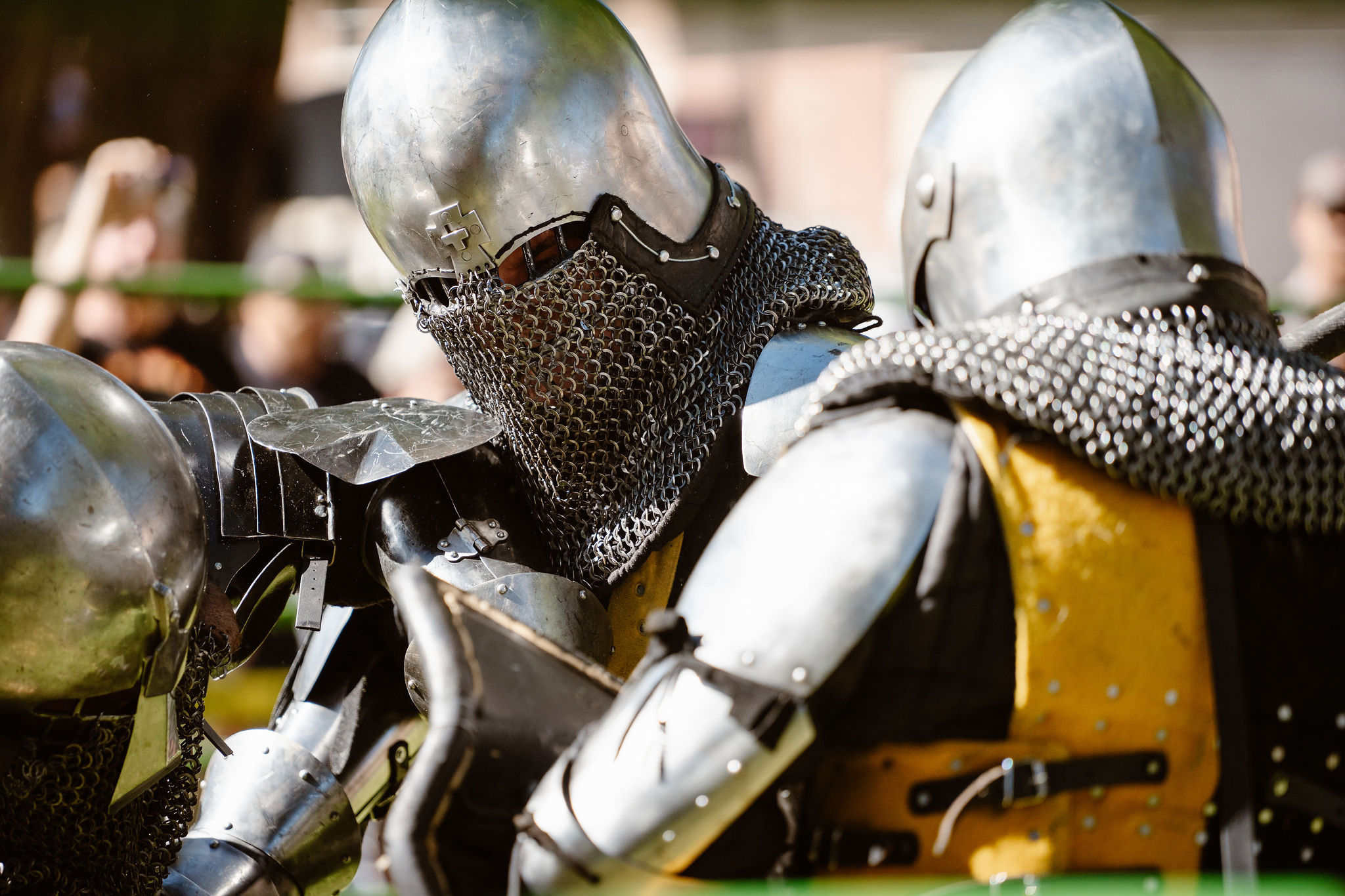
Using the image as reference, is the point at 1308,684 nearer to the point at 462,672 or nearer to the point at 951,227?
the point at 951,227

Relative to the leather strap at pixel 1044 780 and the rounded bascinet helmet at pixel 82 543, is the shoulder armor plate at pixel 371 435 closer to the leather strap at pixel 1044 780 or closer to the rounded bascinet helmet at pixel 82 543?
the rounded bascinet helmet at pixel 82 543

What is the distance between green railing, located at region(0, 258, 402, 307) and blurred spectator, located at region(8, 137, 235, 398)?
6 cm

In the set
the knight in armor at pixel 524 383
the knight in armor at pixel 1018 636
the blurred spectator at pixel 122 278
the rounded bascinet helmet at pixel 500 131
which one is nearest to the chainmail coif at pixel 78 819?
the knight in armor at pixel 524 383

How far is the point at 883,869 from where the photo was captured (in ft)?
5.44

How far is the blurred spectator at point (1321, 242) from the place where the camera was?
4.23 meters

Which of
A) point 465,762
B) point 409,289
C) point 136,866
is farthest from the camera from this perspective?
point 409,289

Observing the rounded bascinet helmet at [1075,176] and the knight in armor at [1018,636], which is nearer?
the knight in armor at [1018,636]

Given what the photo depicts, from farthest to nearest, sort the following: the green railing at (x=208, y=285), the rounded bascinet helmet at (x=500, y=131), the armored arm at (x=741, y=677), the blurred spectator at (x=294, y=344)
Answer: the blurred spectator at (x=294, y=344)
the green railing at (x=208, y=285)
the rounded bascinet helmet at (x=500, y=131)
the armored arm at (x=741, y=677)

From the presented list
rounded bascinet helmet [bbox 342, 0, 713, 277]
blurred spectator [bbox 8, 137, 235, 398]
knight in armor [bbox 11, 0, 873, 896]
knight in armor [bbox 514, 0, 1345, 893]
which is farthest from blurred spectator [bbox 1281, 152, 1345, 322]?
blurred spectator [bbox 8, 137, 235, 398]

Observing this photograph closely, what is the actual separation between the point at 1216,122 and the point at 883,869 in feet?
3.49

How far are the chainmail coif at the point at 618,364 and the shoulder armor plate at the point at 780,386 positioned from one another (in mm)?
55

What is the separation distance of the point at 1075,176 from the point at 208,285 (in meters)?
2.74

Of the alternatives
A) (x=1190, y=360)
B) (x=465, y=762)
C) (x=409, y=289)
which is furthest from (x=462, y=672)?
(x=409, y=289)

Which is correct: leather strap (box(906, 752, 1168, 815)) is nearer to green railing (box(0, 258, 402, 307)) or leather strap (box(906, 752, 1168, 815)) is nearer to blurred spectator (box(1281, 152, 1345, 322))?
green railing (box(0, 258, 402, 307))
